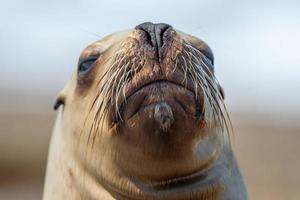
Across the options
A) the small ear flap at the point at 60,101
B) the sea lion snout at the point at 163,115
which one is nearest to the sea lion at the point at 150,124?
the sea lion snout at the point at 163,115

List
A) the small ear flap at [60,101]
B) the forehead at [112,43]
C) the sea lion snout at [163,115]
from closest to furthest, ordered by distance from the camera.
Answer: the sea lion snout at [163,115]
the forehead at [112,43]
the small ear flap at [60,101]

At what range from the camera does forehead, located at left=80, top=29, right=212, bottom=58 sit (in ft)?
7.95

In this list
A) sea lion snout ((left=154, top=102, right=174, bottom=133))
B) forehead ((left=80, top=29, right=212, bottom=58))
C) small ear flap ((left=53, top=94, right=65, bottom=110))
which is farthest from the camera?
small ear flap ((left=53, top=94, right=65, bottom=110))

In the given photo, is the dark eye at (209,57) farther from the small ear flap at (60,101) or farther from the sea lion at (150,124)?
the small ear flap at (60,101)

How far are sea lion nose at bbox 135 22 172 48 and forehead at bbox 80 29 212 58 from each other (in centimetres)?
12

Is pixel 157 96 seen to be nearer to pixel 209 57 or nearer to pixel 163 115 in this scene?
pixel 163 115

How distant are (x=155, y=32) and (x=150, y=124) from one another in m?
0.24

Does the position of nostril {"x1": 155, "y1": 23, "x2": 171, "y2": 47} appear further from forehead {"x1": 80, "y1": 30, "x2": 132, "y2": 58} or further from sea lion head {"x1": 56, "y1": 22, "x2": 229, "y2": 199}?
forehead {"x1": 80, "y1": 30, "x2": 132, "y2": 58}

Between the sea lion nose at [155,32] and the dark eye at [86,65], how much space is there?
26 centimetres

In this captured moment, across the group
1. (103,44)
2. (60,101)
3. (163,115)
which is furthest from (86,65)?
(163,115)

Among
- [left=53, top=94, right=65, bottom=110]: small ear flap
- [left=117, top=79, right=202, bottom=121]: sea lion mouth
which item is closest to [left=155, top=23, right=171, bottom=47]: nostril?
[left=117, top=79, right=202, bottom=121]: sea lion mouth

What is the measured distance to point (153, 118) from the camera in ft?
7.03

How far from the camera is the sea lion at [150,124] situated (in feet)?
7.06

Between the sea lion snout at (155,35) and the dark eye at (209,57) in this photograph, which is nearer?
the sea lion snout at (155,35)
